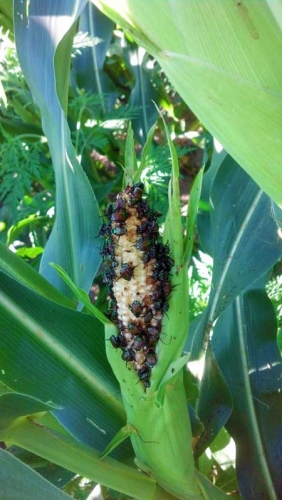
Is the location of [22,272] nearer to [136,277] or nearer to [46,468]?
[136,277]

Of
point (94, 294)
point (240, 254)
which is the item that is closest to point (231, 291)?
point (240, 254)

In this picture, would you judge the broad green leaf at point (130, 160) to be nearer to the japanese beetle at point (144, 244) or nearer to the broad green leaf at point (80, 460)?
the japanese beetle at point (144, 244)

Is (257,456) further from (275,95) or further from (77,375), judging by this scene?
(275,95)

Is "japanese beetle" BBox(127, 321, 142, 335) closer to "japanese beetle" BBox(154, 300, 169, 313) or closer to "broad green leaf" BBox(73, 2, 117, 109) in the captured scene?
"japanese beetle" BBox(154, 300, 169, 313)

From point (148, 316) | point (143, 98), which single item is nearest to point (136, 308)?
point (148, 316)

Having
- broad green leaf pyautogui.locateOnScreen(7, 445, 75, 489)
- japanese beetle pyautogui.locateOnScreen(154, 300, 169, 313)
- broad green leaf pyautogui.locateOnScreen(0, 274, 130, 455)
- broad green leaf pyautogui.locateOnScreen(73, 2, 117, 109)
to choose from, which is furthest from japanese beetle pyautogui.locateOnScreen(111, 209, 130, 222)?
broad green leaf pyautogui.locateOnScreen(73, 2, 117, 109)

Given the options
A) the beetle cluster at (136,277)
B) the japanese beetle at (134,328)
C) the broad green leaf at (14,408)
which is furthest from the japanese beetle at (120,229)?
the broad green leaf at (14,408)
